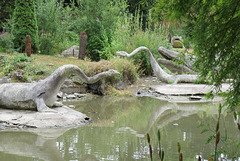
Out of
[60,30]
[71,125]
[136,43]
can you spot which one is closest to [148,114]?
[71,125]

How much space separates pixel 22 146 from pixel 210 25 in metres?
2.99

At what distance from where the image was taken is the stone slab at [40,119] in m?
5.34

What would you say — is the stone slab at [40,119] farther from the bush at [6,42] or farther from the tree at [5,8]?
the tree at [5,8]

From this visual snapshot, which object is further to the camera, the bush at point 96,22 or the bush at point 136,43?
the bush at point 96,22

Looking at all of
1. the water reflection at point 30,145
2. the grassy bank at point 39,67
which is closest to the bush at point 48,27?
the grassy bank at point 39,67

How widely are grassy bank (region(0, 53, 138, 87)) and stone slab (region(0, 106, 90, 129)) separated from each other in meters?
3.35

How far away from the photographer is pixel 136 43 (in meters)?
13.4

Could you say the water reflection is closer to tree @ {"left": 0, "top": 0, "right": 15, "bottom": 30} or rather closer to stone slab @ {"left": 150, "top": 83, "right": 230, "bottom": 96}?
stone slab @ {"left": 150, "top": 83, "right": 230, "bottom": 96}

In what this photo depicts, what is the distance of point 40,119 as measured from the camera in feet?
18.0

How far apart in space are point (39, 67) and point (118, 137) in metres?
5.82

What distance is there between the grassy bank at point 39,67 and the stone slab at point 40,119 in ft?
11.0

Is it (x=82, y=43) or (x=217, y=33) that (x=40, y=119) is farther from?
(x=82, y=43)

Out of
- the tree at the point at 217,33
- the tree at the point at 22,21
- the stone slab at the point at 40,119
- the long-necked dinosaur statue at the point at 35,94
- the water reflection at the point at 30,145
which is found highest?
the tree at the point at 22,21

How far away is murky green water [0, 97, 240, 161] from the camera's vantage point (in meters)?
3.88
